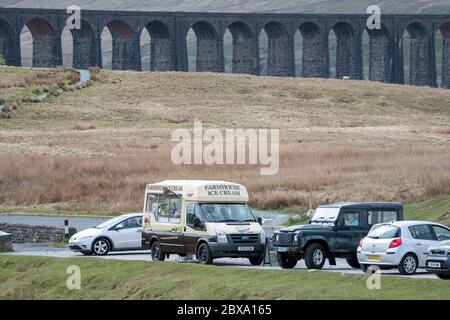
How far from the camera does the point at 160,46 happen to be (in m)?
144

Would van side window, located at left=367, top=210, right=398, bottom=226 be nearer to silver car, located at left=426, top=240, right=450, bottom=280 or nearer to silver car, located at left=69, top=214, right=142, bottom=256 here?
silver car, located at left=426, top=240, right=450, bottom=280

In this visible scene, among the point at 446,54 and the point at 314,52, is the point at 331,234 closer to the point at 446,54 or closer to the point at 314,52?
the point at 314,52

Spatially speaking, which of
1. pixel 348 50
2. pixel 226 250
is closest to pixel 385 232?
pixel 226 250

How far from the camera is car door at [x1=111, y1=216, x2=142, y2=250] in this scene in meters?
40.9

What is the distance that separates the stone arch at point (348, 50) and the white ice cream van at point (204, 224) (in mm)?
116936

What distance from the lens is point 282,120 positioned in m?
103

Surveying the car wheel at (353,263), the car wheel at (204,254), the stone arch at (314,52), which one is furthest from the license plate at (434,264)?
the stone arch at (314,52)

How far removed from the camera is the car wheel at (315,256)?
33.4 metres

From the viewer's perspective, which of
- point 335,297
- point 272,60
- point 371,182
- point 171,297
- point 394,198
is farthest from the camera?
point 272,60

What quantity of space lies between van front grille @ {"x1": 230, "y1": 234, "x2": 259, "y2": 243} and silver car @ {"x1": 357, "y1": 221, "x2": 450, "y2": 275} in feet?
12.0

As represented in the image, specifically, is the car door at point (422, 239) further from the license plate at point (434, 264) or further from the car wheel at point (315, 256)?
the car wheel at point (315, 256)
